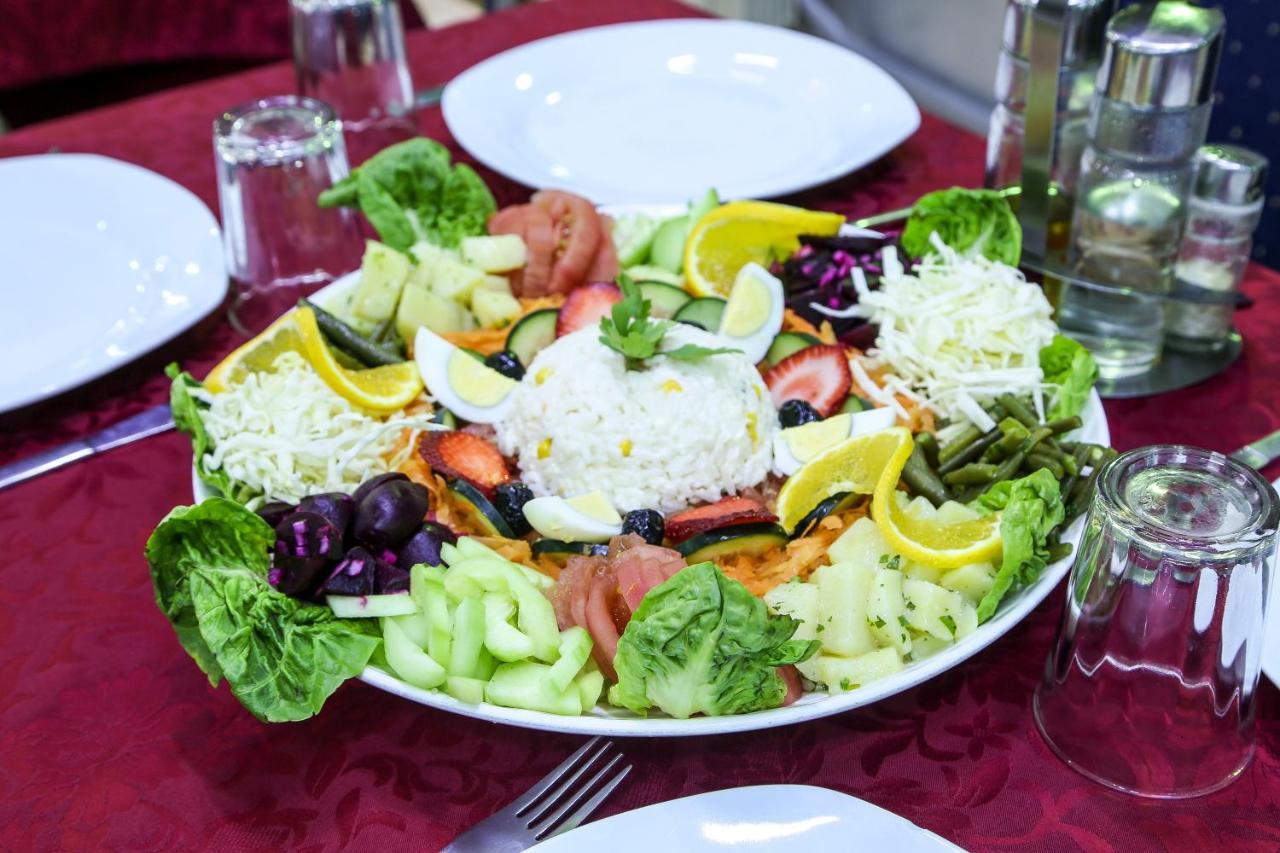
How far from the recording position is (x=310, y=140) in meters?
2.68

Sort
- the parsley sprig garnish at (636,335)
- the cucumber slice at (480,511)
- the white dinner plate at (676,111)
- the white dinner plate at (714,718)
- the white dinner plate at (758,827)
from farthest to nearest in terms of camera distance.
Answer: the white dinner plate at (676,111)
the parsley sprig garnish at (636,335)
the cucumber slice at (480,511)
the white dinner plate at (714,718)
the white dinner plate at (758,827)

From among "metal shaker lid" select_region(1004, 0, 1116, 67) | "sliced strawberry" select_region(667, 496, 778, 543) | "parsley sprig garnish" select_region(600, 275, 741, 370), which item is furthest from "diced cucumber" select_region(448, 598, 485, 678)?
"metal shaker lid" select_region(1004, 0, 1116, 67)

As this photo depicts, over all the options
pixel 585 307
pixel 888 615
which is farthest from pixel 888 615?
pixel 585 307

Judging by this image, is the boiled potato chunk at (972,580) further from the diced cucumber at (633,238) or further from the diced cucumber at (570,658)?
the diced cucumber at (633,238)

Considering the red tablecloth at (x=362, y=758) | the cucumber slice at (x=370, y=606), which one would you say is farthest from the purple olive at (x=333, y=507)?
the red tablecloth at (x=362, y=758)

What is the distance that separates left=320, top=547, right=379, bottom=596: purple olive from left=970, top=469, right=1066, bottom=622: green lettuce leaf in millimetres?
888

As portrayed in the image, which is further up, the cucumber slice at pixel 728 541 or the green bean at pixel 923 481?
the cucumber slice at pixel 728 541

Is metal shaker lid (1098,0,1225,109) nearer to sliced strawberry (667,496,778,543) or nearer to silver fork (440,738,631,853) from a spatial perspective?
sliced strawberry (667,496,778,543)

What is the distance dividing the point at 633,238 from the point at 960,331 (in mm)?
788

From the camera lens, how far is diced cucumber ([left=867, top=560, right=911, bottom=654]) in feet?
5.25

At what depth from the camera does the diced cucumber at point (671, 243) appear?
2.62 meters

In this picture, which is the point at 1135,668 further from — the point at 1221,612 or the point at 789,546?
the point at 789,546

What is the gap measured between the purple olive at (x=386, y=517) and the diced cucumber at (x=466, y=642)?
271mm

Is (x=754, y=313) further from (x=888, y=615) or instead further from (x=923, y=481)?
(x=888, y=615)
